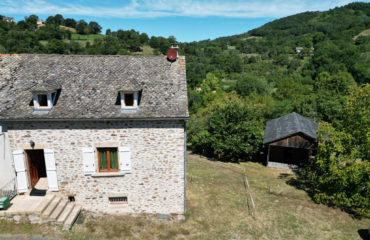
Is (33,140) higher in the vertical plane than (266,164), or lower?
higher

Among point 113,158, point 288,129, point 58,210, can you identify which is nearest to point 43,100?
point 113,158

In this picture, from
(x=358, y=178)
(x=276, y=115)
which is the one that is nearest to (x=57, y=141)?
(x=358, y=178)

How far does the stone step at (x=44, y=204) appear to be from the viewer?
9.98 m

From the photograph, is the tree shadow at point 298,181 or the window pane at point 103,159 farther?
the tree shadow at point 298,181

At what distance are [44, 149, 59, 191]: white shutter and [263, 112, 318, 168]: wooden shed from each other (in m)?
16.4

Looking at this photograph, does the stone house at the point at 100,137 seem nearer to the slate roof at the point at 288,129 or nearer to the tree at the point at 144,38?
the slate roof at the point at 288,129

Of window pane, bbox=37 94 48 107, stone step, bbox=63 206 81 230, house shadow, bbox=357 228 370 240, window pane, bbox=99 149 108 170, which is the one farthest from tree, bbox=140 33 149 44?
house shadow, bbox=357 228 370 240

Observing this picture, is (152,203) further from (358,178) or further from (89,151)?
(358,178)

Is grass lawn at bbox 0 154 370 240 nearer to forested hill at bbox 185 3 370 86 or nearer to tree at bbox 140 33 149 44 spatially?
forested hill at bbox 185 3 370 86

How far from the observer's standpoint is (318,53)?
82.4m

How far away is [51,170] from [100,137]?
2.70 metres

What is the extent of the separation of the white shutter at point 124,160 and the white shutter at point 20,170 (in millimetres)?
4248

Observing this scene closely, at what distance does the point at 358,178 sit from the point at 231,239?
24.9 feet

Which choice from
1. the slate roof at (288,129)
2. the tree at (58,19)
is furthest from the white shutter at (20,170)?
the tree at (58,19)
